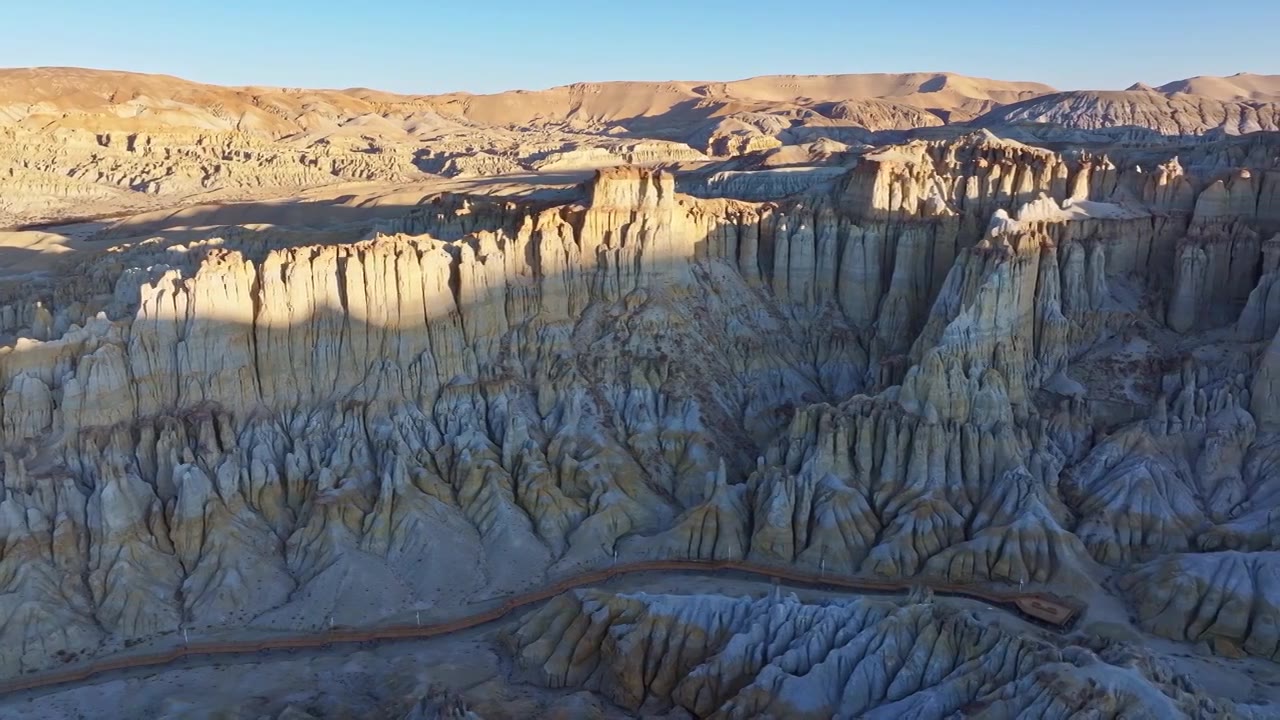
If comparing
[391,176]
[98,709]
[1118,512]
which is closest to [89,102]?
[391,176]

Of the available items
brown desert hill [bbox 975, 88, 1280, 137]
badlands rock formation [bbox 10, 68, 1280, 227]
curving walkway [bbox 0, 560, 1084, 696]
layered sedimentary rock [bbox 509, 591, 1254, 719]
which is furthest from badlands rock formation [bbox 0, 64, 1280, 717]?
A: brown desert hill [bbox 975, 88, 1280, 137]

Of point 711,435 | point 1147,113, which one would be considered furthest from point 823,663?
point 1147,113

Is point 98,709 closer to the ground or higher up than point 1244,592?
closer to the ground

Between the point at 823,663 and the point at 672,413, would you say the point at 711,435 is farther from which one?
the point at 823,663

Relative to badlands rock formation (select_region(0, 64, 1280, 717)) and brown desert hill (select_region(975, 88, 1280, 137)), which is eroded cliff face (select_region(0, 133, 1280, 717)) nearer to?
badlands rock formation (select_region(0, 64, 1280, 717))

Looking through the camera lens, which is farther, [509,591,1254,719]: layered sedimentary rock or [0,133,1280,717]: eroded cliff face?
[0,133,1280,717]: eroded cliff face

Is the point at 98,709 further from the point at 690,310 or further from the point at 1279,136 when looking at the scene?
the point at 1279,136
